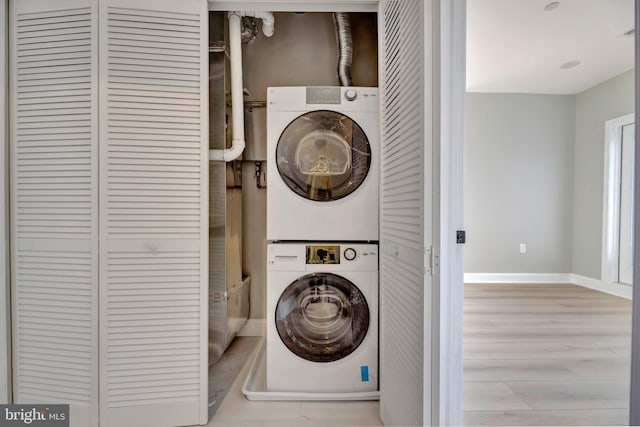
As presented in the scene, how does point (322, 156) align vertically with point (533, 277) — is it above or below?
above

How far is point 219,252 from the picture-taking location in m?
2.02

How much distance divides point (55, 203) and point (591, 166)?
5493mm

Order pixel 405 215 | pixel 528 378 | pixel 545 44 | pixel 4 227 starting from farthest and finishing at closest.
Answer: pixel 545 44, pixel 528 378, pixel 4 227, pixel 405 215

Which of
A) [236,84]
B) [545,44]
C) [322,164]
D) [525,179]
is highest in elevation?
[545,44]

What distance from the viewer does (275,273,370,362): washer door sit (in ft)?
6.29

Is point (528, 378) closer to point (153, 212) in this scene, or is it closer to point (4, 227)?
point (153, 212)

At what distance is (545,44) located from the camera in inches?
127

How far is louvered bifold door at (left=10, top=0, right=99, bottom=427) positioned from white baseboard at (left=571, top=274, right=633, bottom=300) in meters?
5.15

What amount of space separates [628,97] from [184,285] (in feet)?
16.7

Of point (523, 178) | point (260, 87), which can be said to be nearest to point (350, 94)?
point (260, 87)

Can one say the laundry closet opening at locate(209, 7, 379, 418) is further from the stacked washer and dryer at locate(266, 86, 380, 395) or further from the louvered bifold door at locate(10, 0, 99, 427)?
the louvered bifold door at locate(10, 0, 99, 427)

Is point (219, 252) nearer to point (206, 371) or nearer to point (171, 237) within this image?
point (171, 237)

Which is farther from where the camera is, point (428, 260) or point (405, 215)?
point (405, 215)

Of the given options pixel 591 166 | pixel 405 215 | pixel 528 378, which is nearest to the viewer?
pixel 405 215
